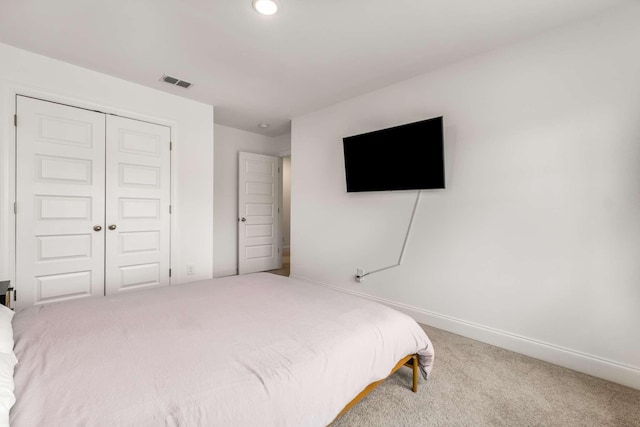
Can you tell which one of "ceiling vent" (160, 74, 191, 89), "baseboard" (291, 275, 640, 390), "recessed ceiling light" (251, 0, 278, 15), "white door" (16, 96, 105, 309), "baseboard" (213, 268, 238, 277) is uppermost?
"ceiling vent" (160, 74, 191, 89)

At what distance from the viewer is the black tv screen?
258 centimetres

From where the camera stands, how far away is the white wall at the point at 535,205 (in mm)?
1878

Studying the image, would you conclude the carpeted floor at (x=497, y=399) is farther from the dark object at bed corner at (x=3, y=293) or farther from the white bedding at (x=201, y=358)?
the dark object at bed corner at (x=3, y=293)

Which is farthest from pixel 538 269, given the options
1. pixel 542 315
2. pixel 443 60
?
pixel 443 60

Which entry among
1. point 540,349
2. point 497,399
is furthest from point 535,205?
point 497,399

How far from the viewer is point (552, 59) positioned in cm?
A: 213

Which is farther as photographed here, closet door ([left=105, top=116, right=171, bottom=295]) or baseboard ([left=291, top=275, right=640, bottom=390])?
closet door ([left=105, top=116, right=171, bottom=295])

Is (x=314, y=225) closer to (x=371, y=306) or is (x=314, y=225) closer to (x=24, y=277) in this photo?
(x=371, y=306)

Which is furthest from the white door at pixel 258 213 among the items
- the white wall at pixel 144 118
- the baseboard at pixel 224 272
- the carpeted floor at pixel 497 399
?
the carpeted floor at pixel 497 399

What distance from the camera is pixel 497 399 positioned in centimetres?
167

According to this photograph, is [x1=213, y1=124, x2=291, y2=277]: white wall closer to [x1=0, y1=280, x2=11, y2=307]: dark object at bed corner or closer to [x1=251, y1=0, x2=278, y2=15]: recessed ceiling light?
[x1=0, y1=280, x2=11, y2=307]: dark object at bed corner

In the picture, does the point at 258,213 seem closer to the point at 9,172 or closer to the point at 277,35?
the point at 9,172

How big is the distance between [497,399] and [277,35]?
9.57 feet

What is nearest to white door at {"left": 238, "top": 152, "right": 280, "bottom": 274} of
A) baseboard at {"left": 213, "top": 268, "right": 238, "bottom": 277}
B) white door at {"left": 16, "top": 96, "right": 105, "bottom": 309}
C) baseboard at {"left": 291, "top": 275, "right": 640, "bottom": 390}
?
baseboard at {"left": 213, "top": 268, "right": 238, "bottom": 277}
